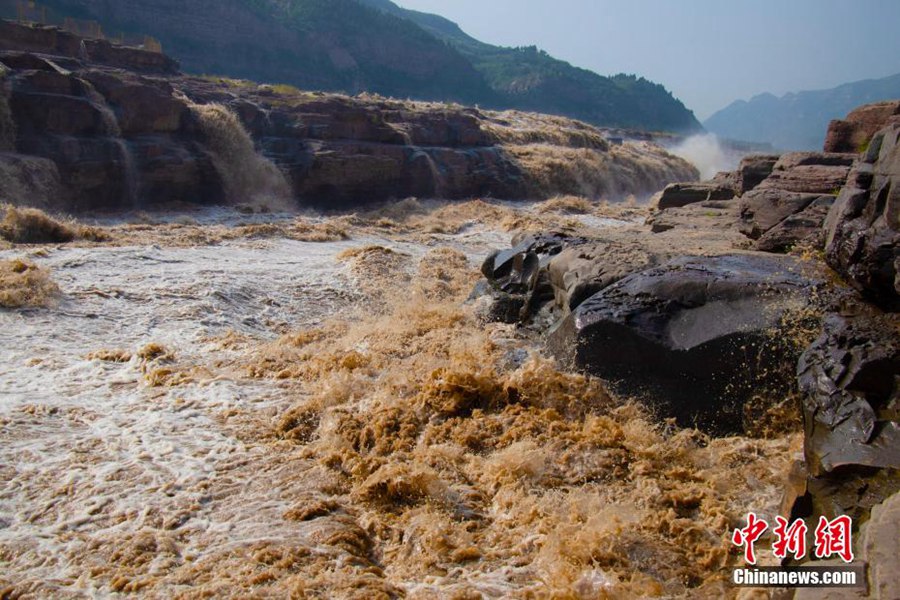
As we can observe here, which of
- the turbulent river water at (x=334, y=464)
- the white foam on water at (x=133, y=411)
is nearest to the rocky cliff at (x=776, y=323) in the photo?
the turbulent river water at (x=334, y=464)

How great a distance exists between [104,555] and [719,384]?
3742 mm

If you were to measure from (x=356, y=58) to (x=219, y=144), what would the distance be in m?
46.4

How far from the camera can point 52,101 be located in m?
12.5

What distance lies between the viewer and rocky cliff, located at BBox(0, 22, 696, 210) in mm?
12344

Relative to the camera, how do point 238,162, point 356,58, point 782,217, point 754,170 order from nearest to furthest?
point 782,217 → point 754,170 → point 238,162 → point 356,58

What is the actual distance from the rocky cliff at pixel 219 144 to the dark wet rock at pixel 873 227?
11.4 meters

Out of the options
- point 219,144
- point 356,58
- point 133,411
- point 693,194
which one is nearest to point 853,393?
point 133,411

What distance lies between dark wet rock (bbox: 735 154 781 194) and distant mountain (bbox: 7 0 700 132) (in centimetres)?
2976

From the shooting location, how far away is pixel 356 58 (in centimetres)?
5834

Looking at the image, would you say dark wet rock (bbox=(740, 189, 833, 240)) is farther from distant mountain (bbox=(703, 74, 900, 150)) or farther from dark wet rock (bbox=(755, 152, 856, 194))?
distant mountain (bbox=(703, 74, 900, 150))

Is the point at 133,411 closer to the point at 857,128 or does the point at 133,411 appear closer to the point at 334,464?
the point at 334,464

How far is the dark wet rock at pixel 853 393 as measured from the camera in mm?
3504

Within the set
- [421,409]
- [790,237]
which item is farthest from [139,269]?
[790,237]

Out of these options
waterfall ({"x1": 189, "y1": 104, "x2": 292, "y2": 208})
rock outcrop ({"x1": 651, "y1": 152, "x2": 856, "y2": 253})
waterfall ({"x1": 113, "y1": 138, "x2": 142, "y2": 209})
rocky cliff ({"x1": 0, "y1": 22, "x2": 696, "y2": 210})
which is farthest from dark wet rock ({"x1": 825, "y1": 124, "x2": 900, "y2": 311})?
waterfall ({"x1": 189, "y1": 104, "x2": 292, "y2": 208})
